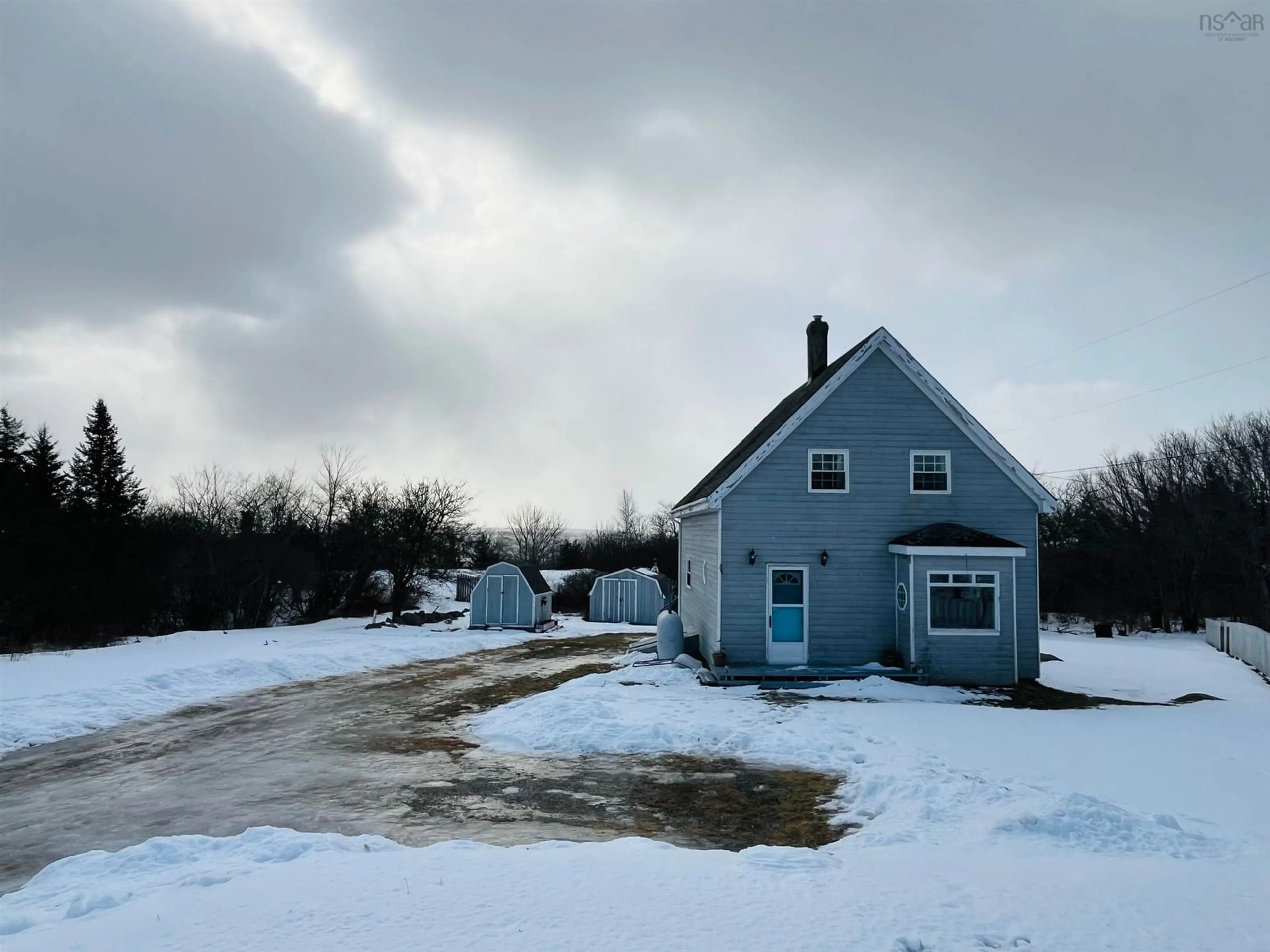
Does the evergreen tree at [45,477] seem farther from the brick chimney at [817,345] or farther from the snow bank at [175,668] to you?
the brick chimney at [817,345]

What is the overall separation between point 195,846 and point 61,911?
1.37 meters

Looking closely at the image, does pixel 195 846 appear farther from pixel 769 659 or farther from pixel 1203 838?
pixel 769 659

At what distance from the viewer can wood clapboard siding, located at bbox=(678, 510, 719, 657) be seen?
18.2m

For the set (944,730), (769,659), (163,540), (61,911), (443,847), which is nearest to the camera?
(61,911)

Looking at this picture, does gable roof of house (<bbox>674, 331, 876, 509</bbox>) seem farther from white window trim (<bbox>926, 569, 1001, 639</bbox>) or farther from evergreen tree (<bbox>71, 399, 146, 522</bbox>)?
evergreen tree (<bbox>71, 399, 146, 522</bbox>)

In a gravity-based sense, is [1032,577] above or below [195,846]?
above

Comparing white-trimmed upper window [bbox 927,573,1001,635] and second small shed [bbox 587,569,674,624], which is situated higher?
white-trimmed upper window [bbox 927,573,1001,635]

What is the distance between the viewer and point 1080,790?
8672 millimetres

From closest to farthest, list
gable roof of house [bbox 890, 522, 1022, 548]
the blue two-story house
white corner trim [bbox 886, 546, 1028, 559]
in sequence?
white corner trim [bbox 886, 546, 1028, 559]
gable roof of house [bbox 890, 522, 1022, 548]
the blue two-story house

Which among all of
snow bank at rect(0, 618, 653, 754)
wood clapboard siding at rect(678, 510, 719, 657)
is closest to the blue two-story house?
wood clapboard siding at rect(678, 510, 719, 657)

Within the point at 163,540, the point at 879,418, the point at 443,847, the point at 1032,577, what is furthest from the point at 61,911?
the point at 163,540

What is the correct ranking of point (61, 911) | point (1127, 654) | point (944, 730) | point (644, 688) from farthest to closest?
point (1127, 654) < point (644, 688) < point (944, 730) < point (61, 911)

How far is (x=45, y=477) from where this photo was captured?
3497cm

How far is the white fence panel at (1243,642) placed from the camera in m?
21.0
